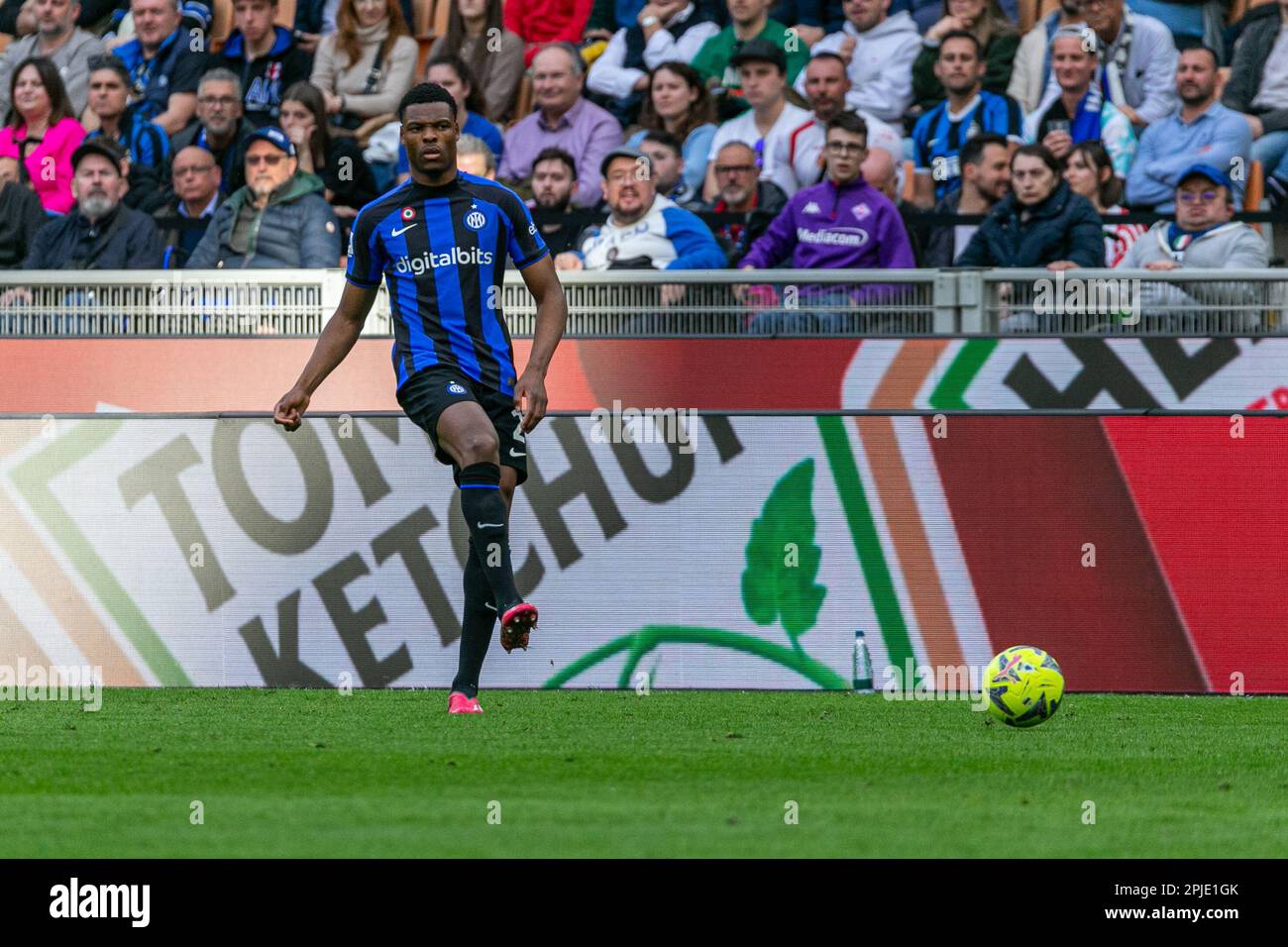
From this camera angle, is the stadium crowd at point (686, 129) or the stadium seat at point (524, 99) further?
the stadium seat at point (524, 99)

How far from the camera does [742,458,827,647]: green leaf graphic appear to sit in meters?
10.6

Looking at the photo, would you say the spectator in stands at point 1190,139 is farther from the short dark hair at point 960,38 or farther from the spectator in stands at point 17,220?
the spectator in stands at point 17,220

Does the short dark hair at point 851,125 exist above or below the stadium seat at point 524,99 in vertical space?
below

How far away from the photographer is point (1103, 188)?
13.7 meters

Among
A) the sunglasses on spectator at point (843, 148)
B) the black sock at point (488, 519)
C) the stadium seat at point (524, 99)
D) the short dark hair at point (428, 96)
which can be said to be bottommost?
the black sock at point (488, 519)

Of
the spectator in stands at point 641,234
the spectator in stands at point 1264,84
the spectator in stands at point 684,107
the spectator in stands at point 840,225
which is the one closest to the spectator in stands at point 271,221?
the spectator in stands at point 641,234

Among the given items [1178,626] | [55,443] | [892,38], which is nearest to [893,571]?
[1178,626]

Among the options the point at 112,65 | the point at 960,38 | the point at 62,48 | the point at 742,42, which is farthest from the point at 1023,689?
the point at 62,48

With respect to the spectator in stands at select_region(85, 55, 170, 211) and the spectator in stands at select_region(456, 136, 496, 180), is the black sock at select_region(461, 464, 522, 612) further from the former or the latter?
the spectator in stands at select_region(85, 55, 170, 211)

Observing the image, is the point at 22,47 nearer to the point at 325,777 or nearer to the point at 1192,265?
the point at 1192,265

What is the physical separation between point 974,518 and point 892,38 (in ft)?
18.5

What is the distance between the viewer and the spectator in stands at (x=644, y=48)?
15.8m

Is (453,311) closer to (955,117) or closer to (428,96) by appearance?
(428,96)

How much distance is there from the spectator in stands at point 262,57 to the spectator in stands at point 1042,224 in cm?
594
